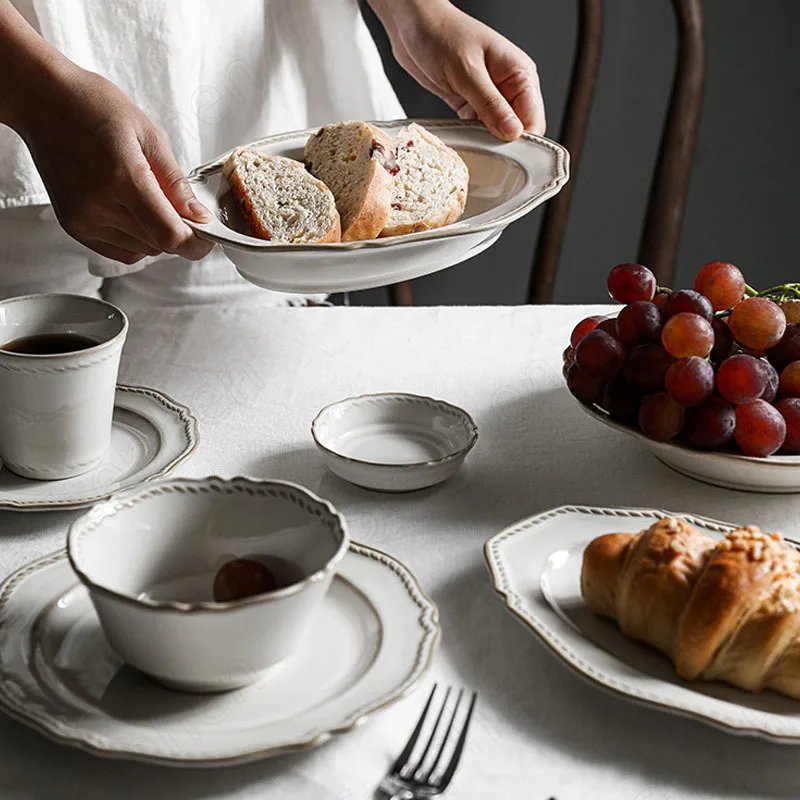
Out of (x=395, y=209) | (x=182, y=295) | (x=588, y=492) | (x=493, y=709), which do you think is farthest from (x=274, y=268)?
(x=182, y=295)

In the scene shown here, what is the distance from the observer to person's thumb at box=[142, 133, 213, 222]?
880mm

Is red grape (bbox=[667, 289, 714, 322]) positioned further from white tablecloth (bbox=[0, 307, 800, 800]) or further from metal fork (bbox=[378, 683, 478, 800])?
metal fork (bbox=[378, 683, 478, 800])

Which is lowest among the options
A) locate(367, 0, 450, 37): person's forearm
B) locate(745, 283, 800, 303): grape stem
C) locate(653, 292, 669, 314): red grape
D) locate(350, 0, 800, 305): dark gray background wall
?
locate(350, 0, 800, 305): dark gray background wall

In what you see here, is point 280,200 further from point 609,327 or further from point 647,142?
point 647,142

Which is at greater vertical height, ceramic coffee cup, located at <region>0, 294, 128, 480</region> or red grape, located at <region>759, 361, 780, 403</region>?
red grape, located at <region>759, 361, 780, 403</region>

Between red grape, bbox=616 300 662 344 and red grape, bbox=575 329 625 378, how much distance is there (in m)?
0.01

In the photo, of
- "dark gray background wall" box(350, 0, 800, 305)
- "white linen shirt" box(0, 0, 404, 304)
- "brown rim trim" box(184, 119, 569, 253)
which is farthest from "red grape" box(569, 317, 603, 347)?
"dark gray background wall" box(350, 0, 800, 305)

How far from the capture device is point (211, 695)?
1.79ft

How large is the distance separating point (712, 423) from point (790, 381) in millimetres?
81

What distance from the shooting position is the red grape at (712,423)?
749 mm

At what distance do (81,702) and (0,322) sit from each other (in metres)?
0.37

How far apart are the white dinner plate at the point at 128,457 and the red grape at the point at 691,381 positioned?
0.37 m

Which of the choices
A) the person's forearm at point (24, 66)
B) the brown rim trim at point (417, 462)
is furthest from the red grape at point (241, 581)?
the person's forearm at point (24, 66)

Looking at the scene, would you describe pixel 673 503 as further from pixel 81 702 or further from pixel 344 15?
pixel 344 15
